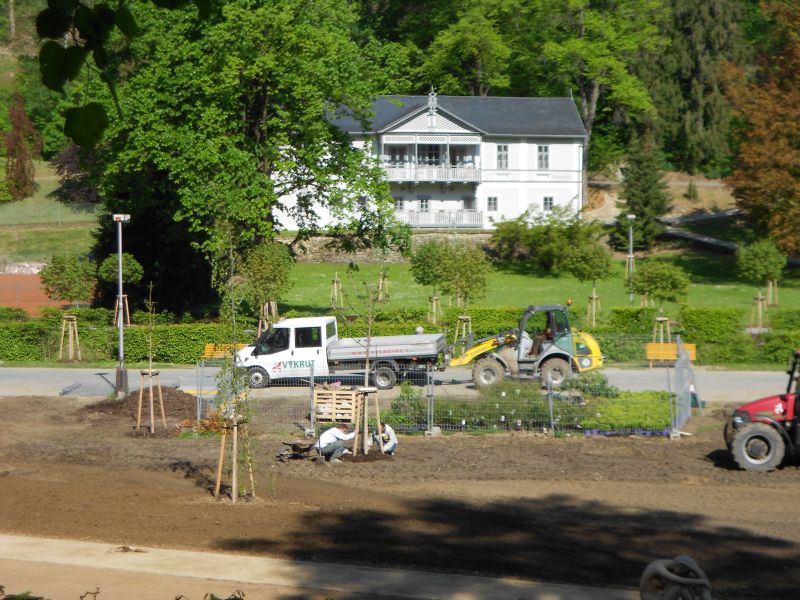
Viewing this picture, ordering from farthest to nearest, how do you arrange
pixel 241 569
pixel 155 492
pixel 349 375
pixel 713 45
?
pixel 713 45, pixel 349 375, pixel 155 492, pixel 241 569

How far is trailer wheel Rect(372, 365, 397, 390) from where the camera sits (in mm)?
28297

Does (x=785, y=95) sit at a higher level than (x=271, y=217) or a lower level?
higher

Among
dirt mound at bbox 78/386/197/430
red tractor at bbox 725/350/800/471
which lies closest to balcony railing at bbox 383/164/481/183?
dirt mound at bbox 78/386/197/430

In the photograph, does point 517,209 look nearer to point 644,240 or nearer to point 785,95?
point 644,240

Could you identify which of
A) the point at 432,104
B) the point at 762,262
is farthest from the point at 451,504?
the point at 432,104

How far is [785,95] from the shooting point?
2073 inches

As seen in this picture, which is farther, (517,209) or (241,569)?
(517,209)

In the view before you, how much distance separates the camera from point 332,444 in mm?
20141

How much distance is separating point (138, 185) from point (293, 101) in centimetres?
692

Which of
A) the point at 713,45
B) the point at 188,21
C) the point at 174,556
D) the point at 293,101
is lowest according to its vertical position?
the point at 174,556

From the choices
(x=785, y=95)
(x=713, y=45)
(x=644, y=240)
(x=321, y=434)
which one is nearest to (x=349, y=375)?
(x=321, y=434)

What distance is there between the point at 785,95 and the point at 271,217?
26.8 meters

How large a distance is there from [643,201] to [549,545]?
5037cm

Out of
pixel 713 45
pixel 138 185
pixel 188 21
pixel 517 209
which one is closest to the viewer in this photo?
pixel 188 21
